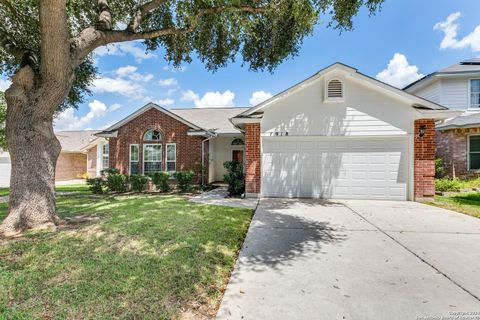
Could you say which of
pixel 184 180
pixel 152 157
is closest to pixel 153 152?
pixel 152 157

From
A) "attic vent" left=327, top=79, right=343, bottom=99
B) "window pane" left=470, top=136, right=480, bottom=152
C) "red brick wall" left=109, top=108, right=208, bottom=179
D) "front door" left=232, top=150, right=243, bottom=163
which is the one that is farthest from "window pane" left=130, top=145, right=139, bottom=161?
"window pane" left=470, top=136, right=480, bottom=152

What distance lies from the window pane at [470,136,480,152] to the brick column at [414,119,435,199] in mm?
6550

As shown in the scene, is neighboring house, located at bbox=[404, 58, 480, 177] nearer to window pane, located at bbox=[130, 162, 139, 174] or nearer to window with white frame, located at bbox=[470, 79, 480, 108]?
window with white frame, located at bbox=[470, 79, 480, 108]

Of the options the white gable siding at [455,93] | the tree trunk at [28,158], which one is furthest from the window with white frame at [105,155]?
the white gable siding at [455,93]

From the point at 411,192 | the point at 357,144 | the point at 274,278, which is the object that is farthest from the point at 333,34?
the point at 274,278

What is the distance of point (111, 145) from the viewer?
14.1 meters

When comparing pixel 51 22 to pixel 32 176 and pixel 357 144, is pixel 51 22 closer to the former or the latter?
pixel 32 176

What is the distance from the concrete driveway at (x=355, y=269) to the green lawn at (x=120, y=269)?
17.2 inches

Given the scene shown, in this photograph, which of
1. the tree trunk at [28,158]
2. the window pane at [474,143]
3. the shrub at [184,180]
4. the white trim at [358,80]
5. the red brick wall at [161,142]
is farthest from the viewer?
the red brick wall at [161,142]

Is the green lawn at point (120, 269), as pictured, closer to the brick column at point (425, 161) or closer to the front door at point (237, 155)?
the brick column at point (425, 161)

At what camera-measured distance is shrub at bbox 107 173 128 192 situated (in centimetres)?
1229

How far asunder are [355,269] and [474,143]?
14482 millimetres

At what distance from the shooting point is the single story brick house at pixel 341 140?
8.90 metres

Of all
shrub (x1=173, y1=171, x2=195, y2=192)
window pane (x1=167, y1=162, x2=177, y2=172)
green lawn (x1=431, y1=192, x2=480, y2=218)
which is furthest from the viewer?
window pane (x1=167, y1=162, x2=177, y2=172)
